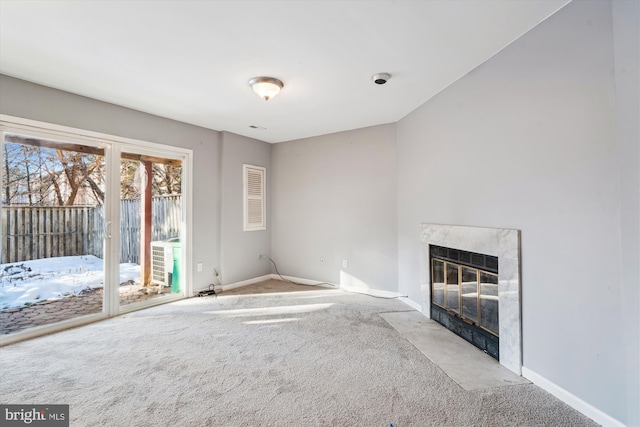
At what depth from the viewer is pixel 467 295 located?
275 cm

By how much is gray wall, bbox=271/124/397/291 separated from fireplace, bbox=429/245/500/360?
3.06 feet

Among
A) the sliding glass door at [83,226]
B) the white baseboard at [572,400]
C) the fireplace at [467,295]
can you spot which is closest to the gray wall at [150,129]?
the sliding glass door at [83,226]

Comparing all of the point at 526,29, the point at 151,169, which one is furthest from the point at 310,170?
the point at 526,29

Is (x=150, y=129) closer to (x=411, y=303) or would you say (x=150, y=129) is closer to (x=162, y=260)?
(x=162, y=260)

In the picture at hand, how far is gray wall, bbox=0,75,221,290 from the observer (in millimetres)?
2740

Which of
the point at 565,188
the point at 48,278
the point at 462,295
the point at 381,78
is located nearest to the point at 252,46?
the point at 381,78

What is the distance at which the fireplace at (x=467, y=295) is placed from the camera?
2426mm

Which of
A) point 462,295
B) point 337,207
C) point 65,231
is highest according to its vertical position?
point 337,207

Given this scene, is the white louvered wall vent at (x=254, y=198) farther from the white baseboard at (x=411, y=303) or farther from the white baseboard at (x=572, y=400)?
the white baseboard at (x=572, y=400)

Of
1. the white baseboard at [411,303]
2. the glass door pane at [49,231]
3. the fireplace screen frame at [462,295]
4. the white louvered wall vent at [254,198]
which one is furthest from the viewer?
the white louvered wall vent at [254,198]

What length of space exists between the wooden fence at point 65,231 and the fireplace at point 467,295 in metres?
3.68

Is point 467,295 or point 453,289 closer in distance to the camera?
point 467,295

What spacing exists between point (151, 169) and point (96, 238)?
1.10 meters

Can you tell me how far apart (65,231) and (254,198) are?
2545 mm
